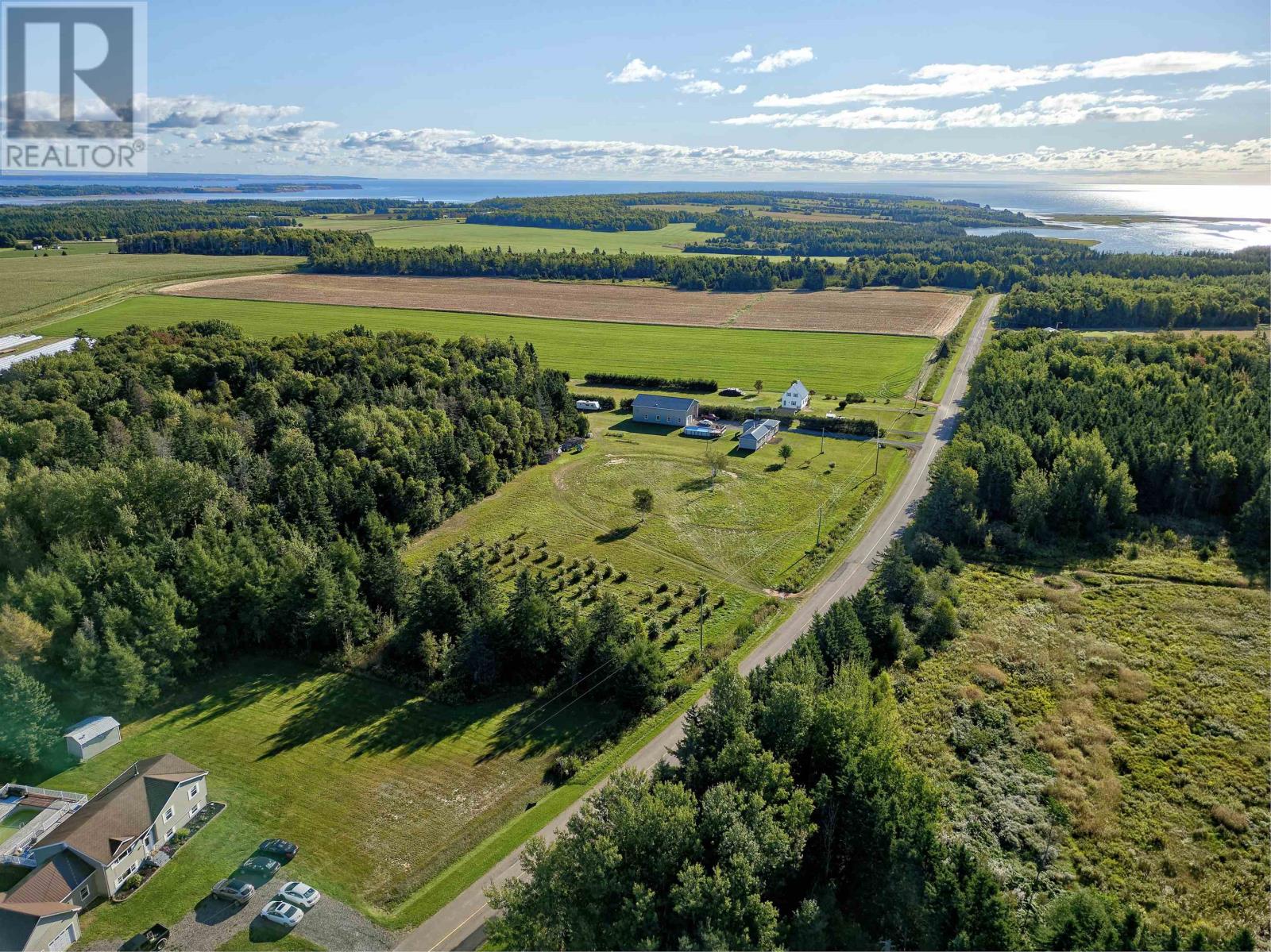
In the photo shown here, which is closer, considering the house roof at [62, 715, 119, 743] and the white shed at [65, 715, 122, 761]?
the white shed at [65, 715, 122, 761]

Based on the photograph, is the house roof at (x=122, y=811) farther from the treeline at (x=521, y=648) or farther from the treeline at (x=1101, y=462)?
the treeline at (x=1101, y=462)

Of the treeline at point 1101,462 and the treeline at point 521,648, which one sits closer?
the treeline at point 521,648

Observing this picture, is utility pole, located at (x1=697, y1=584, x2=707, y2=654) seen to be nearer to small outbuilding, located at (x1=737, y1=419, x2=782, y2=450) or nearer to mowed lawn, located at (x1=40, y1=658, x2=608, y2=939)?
mowed lawn, located at (x1=40, y1=658, x2=608, y2=939)

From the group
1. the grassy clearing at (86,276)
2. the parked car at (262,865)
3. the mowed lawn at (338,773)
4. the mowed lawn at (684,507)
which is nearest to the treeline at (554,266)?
the grassy clearing at (86,276)

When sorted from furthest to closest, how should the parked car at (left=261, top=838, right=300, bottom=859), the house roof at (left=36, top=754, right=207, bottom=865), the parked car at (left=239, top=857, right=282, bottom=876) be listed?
the parked car at (left=261, top=838, right=300, bottom=859) < the parked car at (left=239, top=857, right=282, bottom=876) < the house roof at (left=36, top=754, right=207, bottom=865)

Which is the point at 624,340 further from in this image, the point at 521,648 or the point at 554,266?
the point at 521,648

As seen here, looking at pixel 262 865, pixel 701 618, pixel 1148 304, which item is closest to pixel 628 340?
pixel 701 618

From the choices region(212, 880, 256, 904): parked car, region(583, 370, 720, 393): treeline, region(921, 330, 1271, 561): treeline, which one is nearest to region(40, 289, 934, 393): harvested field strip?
region(583, 370, 720, 393): treeline
